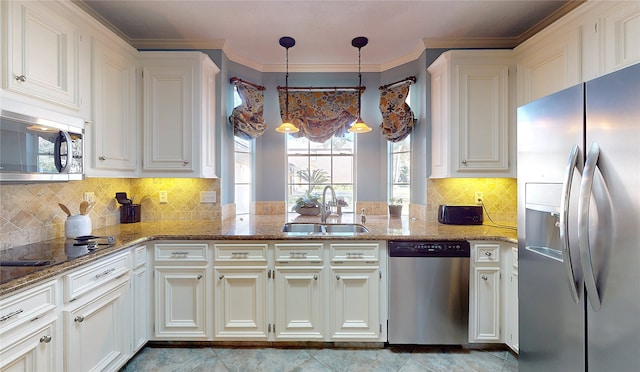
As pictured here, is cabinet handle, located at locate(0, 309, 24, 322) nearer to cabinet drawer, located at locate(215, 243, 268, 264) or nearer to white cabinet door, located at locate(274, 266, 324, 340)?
cabinet drawer, located at locate(215, 243, 268, 264)

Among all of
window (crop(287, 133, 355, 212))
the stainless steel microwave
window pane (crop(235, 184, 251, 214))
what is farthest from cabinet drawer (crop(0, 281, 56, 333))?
window (crop(287, 133, 355, 212))

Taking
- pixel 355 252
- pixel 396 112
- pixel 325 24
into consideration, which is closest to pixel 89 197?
pixel 355 252

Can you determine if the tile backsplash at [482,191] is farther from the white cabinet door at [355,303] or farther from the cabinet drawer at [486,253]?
the white cabinet door at [355,303]

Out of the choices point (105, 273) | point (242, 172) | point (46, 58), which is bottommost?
point (105, 273)

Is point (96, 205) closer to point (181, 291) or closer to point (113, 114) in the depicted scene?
point (113, 114)

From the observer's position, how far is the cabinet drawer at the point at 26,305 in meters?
1.05

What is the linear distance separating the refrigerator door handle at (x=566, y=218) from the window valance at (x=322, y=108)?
2.06 m

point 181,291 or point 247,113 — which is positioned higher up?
point 247,113

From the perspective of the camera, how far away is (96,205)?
223 centimetres

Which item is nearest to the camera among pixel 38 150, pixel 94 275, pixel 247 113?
pixel 38 150

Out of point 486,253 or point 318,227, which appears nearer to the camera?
point 486,253

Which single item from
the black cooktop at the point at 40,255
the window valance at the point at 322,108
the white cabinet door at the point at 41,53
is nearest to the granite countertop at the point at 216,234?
the black cooktop at the point at 40,255

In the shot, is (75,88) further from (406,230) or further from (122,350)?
(406,230)

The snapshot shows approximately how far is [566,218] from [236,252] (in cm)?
193
